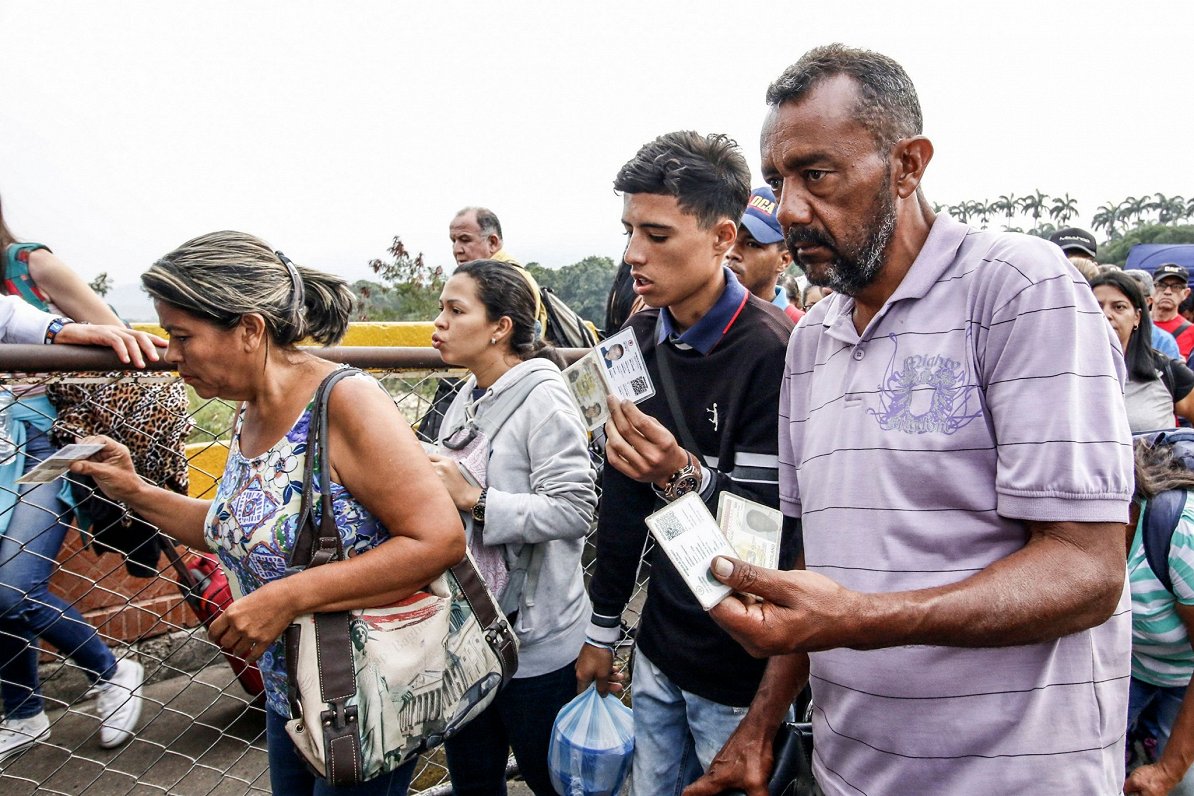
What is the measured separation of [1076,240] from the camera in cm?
466

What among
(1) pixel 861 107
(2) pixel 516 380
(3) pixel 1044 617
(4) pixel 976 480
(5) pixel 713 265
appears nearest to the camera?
(3) pixel 1044 617

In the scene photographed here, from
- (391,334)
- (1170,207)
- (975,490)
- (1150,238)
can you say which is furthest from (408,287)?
(1170,207)

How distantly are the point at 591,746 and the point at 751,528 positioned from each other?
1.06 meters

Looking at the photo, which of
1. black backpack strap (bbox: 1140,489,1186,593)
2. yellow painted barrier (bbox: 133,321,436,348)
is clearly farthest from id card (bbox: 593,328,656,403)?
yellow painted barrier (bbox: 133,321,436,348)

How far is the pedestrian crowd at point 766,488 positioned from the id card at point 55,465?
202mm

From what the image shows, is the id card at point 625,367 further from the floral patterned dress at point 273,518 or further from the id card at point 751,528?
the floral patterned dress at point 273,518

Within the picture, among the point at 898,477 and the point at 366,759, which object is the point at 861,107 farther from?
the point at 366,759

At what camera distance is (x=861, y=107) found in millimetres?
1368

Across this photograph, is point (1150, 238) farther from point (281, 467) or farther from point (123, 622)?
point (281, 467)

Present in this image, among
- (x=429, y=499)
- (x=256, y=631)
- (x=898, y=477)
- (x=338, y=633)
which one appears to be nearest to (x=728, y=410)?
(x=898, y=477)

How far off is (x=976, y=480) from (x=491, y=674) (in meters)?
1.31

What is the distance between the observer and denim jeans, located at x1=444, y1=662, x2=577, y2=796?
234 cm

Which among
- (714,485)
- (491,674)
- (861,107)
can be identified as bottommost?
(491,674)

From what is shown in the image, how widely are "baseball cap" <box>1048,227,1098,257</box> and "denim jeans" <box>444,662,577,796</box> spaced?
404 centimetres
